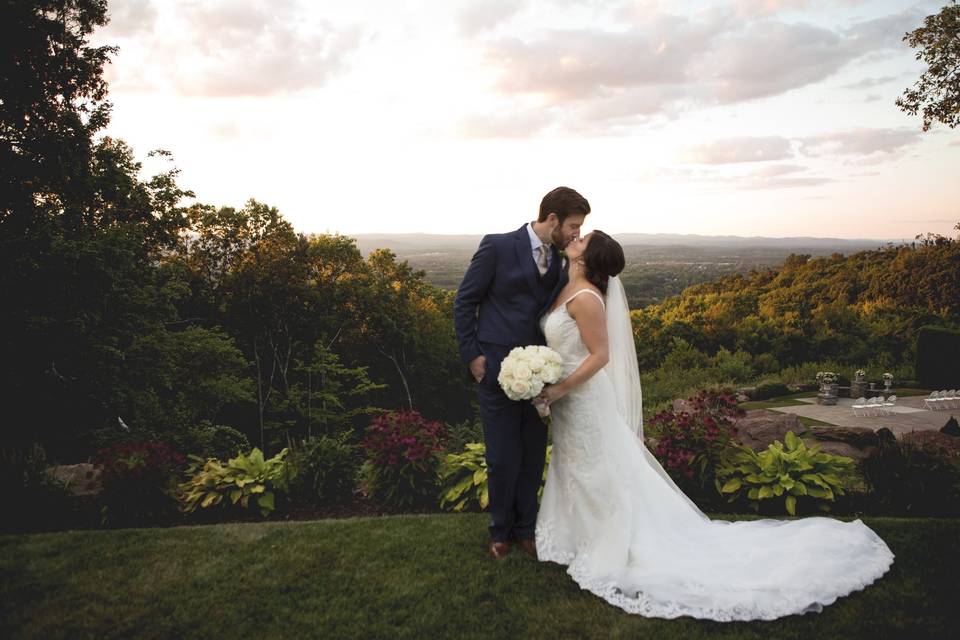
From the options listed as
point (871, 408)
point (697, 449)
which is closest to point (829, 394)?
point (871, 408)

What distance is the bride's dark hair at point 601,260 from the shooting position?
3758 millimetres

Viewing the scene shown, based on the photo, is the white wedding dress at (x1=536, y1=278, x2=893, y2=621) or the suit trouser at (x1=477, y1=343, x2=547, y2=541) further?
the suit trouser at (x1=477, y1=343, x2=547, y2=541)

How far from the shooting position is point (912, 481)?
496 centimetres

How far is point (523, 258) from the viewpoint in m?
3.76

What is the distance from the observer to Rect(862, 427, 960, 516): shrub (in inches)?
192

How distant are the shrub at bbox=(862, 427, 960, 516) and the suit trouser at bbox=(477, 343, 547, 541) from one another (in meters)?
3.34

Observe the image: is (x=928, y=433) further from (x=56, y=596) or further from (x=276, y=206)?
(x=276, y=206)

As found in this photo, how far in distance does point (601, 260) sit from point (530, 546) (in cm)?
210

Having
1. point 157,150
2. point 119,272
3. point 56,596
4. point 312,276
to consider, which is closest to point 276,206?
point 312,276

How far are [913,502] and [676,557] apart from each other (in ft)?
9.45

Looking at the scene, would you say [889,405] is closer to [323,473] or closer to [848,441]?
[848,441]

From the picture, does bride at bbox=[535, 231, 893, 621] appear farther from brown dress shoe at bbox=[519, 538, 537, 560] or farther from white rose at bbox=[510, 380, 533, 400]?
white rose at bbox=[510, 380, 533, 400]

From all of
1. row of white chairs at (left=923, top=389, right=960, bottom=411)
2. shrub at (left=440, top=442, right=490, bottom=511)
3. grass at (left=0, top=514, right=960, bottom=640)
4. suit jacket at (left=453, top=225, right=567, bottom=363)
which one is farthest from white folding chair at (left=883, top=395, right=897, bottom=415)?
suit jacket at (left=453, top=225, right=567, bottom=363)

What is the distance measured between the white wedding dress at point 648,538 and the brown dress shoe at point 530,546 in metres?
0.10
